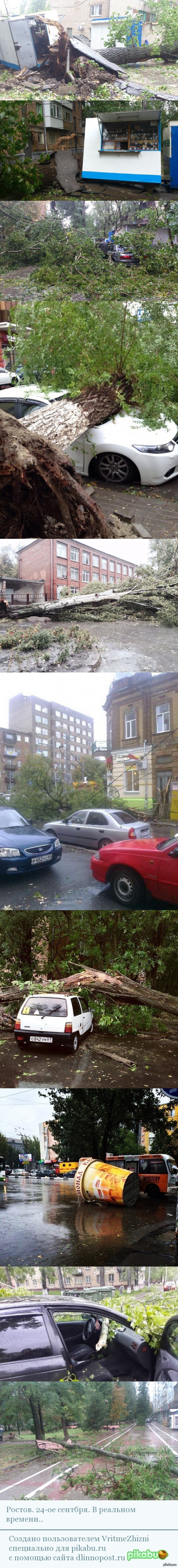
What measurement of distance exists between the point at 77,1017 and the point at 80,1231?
1479 mm

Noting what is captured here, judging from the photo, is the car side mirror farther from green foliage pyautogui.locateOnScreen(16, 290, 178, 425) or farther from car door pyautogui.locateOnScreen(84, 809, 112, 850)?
green foliage pyautogui.locateOnScreen(16, 290, 178, 425)

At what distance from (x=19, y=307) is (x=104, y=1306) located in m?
7.36

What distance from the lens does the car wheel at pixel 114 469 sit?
8344mm

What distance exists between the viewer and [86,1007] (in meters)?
8.52

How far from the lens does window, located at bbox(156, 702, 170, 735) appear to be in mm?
7883

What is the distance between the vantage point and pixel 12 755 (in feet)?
26.1

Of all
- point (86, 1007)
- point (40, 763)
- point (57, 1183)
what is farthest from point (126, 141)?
point (57, 1183)

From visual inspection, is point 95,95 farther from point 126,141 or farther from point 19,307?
point 19,307

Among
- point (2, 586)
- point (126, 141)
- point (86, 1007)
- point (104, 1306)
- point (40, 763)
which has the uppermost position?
point (126, 141)

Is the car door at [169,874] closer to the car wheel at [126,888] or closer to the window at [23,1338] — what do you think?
the car wheel at [126,888]

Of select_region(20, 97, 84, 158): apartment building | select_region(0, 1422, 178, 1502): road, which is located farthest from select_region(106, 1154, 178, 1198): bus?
select_region(20, 97, 84, 158): apartment building

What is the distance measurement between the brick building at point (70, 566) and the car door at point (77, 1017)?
2.99 m

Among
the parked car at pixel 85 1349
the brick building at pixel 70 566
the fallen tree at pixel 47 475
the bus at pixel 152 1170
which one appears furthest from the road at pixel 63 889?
the parked car at pixel 85 1349

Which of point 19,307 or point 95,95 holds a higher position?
point 95,95
